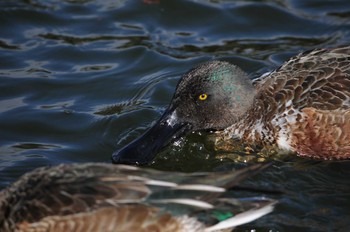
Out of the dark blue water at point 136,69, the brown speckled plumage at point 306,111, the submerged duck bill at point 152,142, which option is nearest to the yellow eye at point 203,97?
the submerged duck bill at point 152,142

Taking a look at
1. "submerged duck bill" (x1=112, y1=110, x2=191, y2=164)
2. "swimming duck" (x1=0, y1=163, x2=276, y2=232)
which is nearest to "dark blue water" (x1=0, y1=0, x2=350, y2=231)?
"submerged duck bill" (x1=112, y1=110, x2=191, y2=164)

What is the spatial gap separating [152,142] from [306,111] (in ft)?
4.32

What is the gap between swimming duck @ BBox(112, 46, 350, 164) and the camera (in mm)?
6363

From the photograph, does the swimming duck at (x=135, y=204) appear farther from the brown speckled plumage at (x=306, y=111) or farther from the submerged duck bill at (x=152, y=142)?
the brown speckled plumage at (x=306, y=111)

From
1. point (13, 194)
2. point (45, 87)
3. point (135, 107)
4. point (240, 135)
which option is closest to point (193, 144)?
point (240, 135)

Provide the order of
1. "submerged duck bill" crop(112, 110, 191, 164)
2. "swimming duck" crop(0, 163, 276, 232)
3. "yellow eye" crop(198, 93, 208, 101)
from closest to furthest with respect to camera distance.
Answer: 1. "swimming duck" crop(0, 163, 276, 232)
2. "submerged duck bill" crop(112, 110, 191, 164)
3. "yellow eye" crop(198, 93, 208, 101)

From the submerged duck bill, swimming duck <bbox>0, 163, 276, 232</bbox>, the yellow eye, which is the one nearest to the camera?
swimming duck <bbox>0, 163, 276, 232</bbox>

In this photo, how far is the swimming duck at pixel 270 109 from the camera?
636cm

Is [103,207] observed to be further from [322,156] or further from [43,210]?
[322,156]

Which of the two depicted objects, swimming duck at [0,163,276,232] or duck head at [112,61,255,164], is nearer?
swimming duck at [0,163,276,232]

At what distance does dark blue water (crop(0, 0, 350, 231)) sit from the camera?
20.9 feet

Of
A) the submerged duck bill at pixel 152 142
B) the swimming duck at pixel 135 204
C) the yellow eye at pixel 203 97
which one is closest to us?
the swimming duck at pixel 135 204

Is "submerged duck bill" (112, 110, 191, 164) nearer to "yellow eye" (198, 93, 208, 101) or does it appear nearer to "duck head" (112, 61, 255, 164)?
"duck head" (112, 61, 255, 164)

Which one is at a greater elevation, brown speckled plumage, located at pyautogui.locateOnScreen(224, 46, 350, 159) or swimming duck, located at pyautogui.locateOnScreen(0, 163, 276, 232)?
brown speckled plumage, located at pyautogui.locateOnScreen(224, 46, 350, 159)
